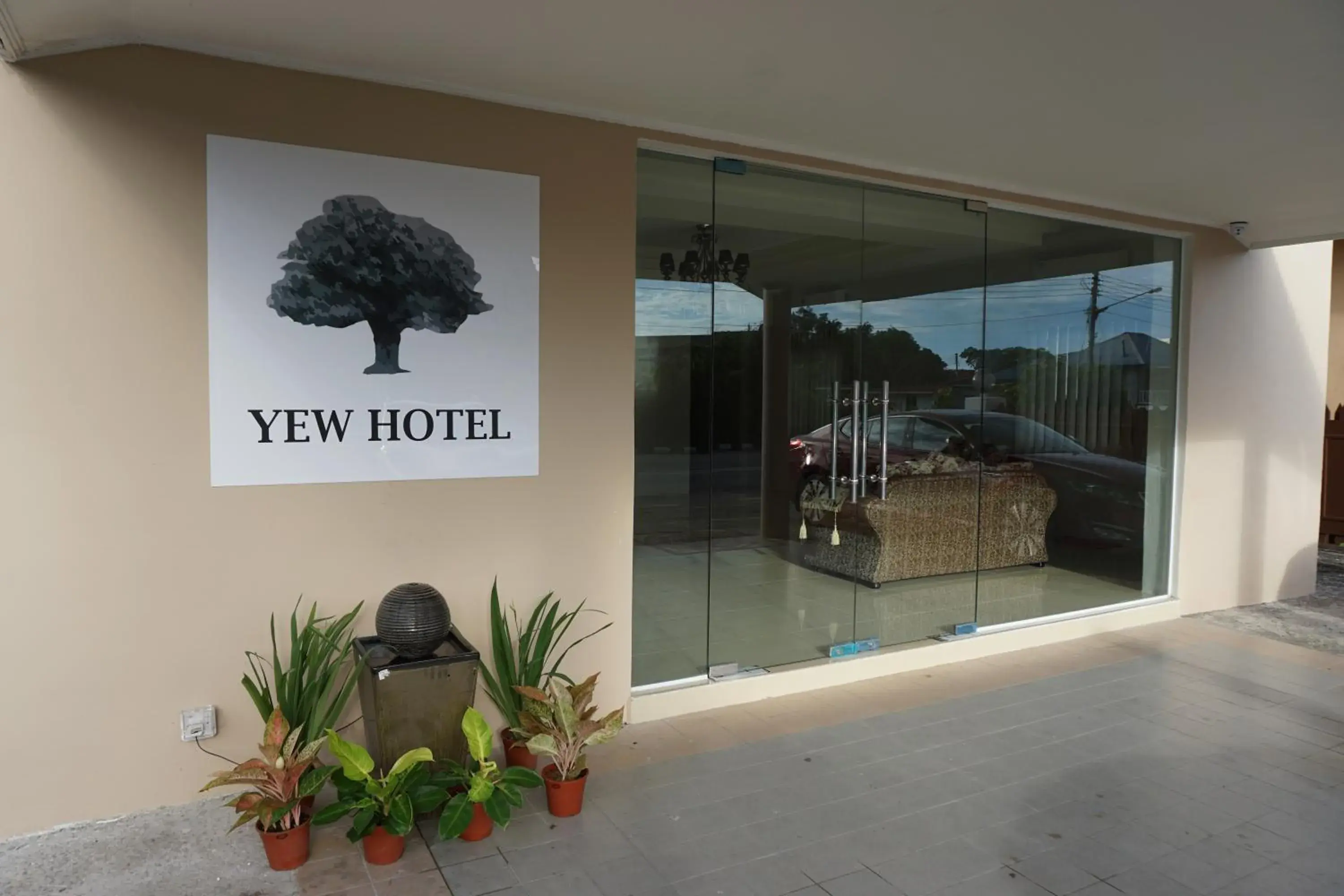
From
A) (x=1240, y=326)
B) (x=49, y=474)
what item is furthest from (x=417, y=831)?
(x=1240, y=326)

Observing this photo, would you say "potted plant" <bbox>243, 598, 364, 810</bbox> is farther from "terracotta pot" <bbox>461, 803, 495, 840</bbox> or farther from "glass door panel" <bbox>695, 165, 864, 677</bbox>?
"glass door panel" <bbox>695, 165, 864, 677</bbox>

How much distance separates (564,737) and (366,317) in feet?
5.64

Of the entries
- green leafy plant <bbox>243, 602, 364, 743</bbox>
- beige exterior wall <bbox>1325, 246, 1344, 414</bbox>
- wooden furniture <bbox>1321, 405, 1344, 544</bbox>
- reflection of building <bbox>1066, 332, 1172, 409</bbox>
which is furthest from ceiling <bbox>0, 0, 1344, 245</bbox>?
beige exterior wall <bbox>1325, 246, 1344, 414</bbox>

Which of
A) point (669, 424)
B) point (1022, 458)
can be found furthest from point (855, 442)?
point (1022, 458)

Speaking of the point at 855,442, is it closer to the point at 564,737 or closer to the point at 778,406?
the point at 778,406

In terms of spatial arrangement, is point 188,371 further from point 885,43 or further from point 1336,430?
point 1336,430

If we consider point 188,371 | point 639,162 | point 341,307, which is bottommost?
point 188,371

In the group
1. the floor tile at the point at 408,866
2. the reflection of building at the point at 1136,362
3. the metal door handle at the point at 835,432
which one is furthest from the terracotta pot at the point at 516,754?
the reflection of building at the point at 1136,362

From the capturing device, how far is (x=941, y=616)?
502 centimetres

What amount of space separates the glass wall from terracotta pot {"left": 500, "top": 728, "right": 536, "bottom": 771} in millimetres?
756

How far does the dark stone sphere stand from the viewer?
115 inches

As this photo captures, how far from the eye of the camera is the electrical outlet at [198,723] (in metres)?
2.98

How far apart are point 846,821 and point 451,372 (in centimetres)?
224

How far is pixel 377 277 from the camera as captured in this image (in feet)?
10.6
